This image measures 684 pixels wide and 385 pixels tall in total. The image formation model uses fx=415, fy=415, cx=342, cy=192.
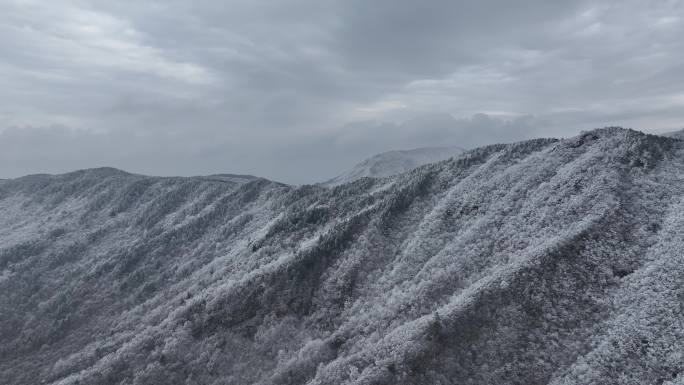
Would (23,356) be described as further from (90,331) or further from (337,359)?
(337,359)

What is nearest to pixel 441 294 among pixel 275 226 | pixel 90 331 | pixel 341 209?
pixel 341 209

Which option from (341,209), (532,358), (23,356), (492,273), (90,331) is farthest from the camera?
(341,209)

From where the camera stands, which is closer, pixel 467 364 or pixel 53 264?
pixel 467 364

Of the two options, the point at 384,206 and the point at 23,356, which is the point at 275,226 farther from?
the point at 23,356

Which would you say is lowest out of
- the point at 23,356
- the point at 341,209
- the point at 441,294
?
the point at 23,356

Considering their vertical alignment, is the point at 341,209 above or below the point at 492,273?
above

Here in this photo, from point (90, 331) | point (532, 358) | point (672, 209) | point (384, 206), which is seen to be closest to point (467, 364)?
point (532, 358)

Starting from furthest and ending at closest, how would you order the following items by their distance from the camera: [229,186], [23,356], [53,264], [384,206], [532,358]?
[229,186] < [53,264] < [384,206] < [23,356] < [532,358]
